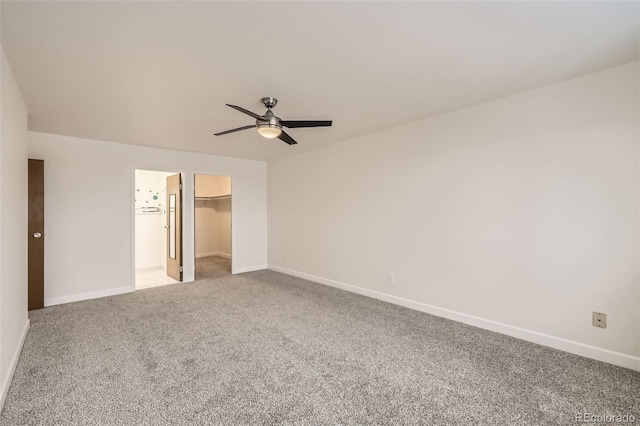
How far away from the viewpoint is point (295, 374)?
236 centimetres

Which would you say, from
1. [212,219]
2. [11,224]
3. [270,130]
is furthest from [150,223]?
[270,130]

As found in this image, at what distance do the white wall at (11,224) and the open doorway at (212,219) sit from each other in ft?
15.3

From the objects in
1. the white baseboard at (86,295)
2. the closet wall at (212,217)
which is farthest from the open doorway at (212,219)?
the white baseboard at (86,295)

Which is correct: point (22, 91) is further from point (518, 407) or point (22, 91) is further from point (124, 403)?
point (518, 407)

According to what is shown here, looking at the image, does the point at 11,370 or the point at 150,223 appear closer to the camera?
the point at 11,370

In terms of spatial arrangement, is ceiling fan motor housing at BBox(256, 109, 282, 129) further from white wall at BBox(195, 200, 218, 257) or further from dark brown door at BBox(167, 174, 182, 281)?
white wall at BBox(195, 200, 218, 257)

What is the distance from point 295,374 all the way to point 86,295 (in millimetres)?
3989

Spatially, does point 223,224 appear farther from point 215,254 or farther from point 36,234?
point 36,234

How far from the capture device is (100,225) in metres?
4.64

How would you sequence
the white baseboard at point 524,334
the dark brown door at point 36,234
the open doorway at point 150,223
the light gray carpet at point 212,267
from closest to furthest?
the white baseboard at point 524,334
the dark brown door at point 36,234
the light gray carpet at point 212,267
the open doorway at point 150,223

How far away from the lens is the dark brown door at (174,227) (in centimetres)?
548

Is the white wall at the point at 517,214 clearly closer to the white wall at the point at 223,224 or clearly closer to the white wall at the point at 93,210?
the white wall at the point at 93,210

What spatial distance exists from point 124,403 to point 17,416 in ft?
2.03
